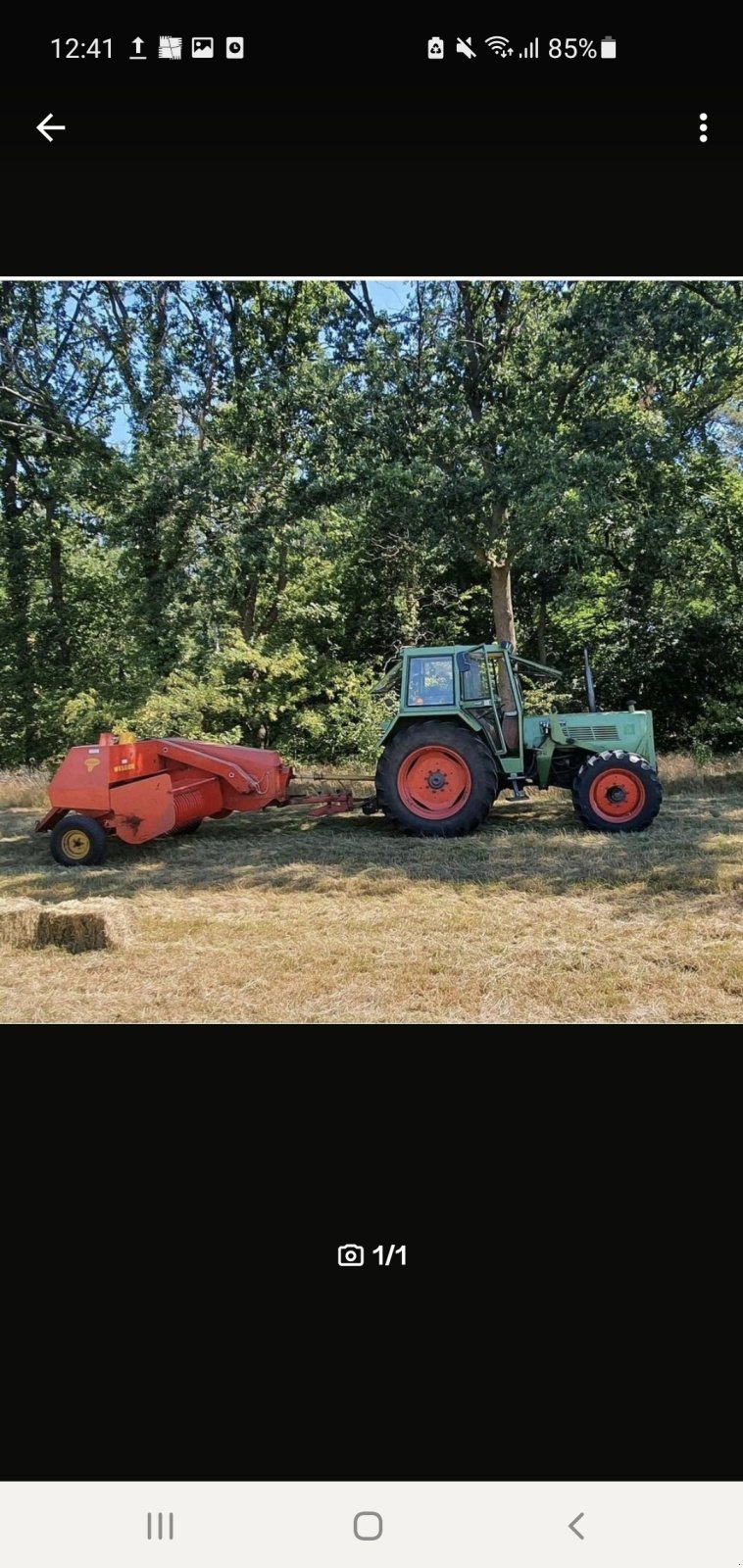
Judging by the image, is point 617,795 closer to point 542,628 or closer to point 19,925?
point 542,628

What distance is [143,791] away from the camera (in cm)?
693

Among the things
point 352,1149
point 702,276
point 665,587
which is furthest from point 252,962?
point 665,587

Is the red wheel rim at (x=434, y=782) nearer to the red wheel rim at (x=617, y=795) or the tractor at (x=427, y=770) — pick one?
the tractor at (x=427, y=770)

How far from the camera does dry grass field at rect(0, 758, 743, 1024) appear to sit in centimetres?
335

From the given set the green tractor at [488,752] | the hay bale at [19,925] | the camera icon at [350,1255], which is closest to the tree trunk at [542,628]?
the green tractor at [488,752]

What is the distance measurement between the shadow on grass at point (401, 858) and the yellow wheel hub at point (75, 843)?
0.62 ft

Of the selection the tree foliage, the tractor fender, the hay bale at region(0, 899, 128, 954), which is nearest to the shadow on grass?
the tractor fender

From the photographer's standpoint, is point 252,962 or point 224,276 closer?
point 224,276

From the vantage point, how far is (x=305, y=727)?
11.9 m

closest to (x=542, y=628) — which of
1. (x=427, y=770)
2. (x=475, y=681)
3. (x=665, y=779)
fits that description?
(x=665, y=779)

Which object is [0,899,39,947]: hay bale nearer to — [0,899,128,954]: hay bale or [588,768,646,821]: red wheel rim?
[0,899,128,954]: hay bale

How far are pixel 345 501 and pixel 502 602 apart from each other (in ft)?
8.69

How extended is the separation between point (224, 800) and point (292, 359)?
4.77 m

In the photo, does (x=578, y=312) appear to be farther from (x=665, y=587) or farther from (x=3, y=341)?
(x=3, y=341)
